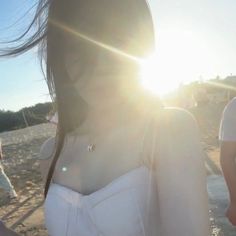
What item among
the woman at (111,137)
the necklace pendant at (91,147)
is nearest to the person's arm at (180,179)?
the woman at (111,137)

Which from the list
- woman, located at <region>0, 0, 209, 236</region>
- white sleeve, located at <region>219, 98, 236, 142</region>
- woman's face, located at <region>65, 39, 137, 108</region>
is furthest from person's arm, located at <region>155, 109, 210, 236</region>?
white sleeve, located at <region>219, 98, 236, 142</region>

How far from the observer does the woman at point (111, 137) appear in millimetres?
1373

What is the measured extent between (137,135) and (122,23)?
340mm

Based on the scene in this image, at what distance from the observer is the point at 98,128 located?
170cm

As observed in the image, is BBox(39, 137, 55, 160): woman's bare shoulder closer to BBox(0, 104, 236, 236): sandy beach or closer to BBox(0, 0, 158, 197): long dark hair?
BBox(0, 0, 158, 197): long dark hair

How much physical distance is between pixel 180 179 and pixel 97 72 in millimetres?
454

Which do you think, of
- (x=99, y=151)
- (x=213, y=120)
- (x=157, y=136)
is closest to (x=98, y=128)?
(x=99, y=151)

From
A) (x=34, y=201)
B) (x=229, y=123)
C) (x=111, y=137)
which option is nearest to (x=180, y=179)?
(x=111, y=137)

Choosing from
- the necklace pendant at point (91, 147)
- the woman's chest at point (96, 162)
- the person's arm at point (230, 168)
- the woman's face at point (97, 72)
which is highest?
the woman's face at point (97, 72)

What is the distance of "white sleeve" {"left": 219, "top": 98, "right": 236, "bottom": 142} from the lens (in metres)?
3.19

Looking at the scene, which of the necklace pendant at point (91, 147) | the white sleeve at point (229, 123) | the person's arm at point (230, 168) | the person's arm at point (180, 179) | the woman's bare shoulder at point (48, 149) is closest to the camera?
the person's arm at point (180, 179)

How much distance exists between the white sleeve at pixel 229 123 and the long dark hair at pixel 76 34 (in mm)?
1640

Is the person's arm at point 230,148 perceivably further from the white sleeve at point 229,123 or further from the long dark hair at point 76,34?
the long dark hair at point 76,34

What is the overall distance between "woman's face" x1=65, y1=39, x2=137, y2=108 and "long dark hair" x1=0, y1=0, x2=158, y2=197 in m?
0.02
